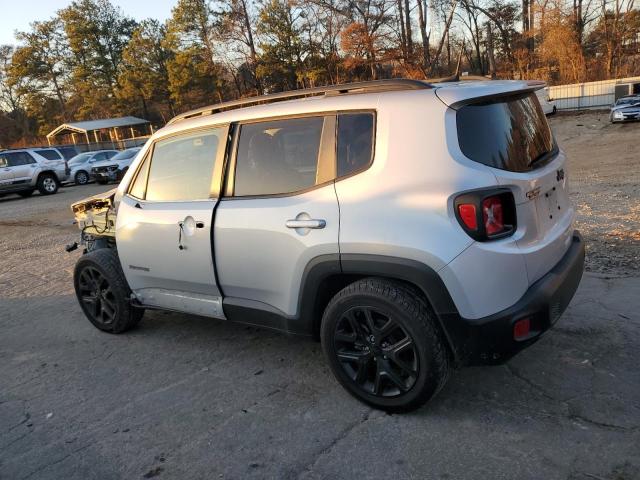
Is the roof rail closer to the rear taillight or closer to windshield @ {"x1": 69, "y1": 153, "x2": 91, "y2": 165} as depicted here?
the rear taillight

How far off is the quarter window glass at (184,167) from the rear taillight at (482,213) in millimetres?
1748

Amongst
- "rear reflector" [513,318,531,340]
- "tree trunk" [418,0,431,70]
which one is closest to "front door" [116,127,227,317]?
"rear reflector" [513,318,531,340]

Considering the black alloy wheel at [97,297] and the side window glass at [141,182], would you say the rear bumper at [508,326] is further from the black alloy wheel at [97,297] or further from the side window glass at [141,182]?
the black alloy wheel at [97,297]

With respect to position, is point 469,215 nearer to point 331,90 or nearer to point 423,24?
point 331,90

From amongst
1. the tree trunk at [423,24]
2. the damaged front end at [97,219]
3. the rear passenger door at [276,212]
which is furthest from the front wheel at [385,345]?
the tree trunk at [423,24]

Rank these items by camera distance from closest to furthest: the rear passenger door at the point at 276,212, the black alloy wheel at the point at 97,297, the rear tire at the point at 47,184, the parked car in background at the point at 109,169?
1. the rear passenger door at the point at 276,212
2. the black alloy wheel at the point at 97,297
3. the rear tire at the point at 47,184
4. the parked car in background at the point at 109,169

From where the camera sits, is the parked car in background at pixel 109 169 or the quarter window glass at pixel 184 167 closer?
the quarter window glass at pixel 184 167

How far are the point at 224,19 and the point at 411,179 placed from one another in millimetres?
50138

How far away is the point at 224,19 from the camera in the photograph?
4766 centimetres

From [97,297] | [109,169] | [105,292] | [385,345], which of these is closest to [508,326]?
[385,345]

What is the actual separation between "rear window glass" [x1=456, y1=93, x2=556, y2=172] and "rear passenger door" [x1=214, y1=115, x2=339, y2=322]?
0.75m

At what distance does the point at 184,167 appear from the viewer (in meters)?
3.76

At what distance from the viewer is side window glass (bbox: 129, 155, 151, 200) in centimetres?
404

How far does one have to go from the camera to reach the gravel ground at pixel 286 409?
2.53m
